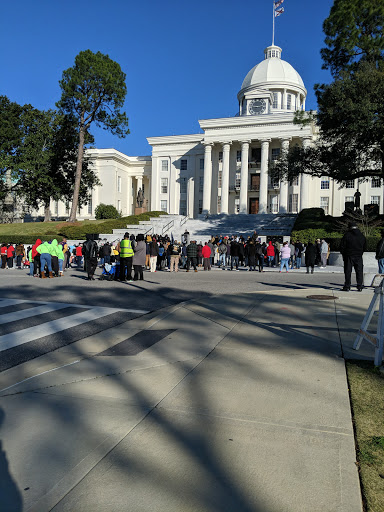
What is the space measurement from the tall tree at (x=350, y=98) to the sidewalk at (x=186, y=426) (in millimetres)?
21452

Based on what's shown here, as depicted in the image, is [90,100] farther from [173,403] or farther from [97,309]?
[173,403]

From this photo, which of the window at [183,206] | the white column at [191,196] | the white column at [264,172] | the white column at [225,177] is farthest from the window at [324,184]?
the window at [183,206]

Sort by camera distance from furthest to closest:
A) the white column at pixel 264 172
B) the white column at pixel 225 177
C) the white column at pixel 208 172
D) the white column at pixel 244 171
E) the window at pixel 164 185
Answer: the window at pixel 164 185, the white column at pixel 208 172, the white column at pixel 225 177, the white column at pixel 244 171, the white column at pixel 264 172

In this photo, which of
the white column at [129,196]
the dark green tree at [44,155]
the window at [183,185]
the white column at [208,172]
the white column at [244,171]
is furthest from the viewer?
the white column at [129,196]

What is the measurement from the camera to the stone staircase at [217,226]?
40.6 m

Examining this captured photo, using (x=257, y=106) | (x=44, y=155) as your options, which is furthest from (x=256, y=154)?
(x=44, y=155)

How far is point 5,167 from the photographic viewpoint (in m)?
45.2

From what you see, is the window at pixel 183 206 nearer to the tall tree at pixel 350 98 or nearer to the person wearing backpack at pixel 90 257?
the tall tree at pixel 350 98

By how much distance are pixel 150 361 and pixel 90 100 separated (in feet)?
143

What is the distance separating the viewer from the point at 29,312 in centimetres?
819

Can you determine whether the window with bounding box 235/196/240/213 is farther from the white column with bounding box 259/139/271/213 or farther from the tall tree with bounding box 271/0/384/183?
the tall tree with bounding box 271/0/384/183

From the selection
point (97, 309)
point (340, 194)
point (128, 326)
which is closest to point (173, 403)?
point (128, 326)

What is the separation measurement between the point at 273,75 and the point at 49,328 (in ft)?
239

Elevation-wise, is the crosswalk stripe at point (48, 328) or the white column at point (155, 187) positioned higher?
the white column at point (155, 187)
